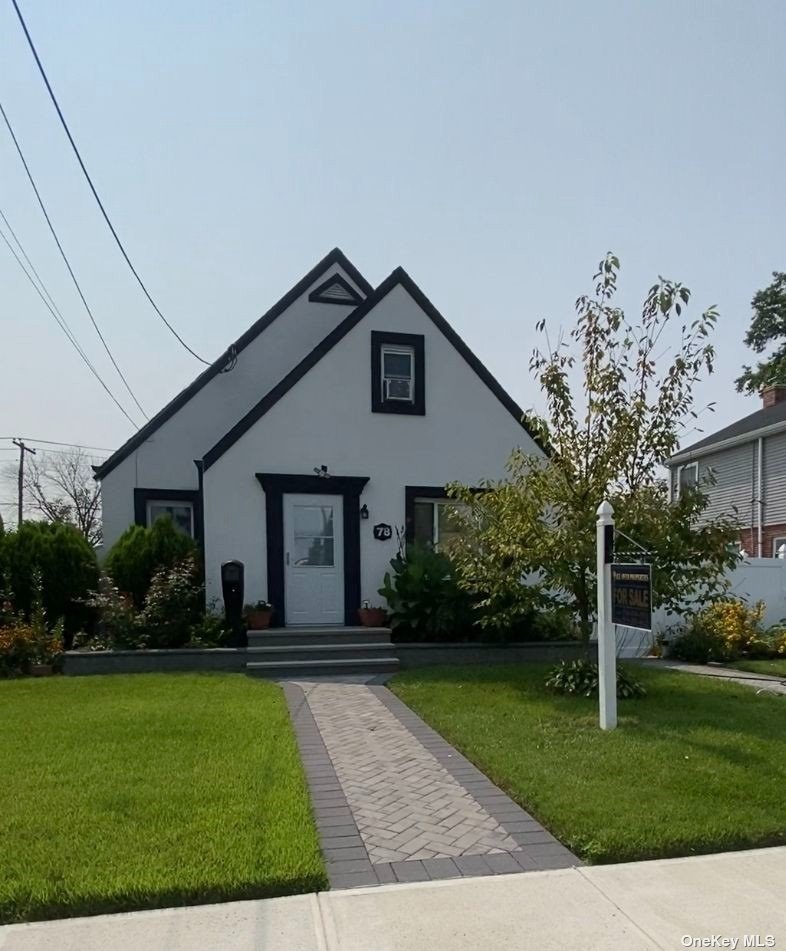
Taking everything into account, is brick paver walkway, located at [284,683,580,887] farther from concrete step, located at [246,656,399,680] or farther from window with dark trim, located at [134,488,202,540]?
window with dark trim, located at [134,488,202,540]

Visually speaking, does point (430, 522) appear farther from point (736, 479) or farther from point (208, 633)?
point (736, 479)

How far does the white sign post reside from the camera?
6074 mm

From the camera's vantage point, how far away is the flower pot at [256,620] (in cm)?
1012

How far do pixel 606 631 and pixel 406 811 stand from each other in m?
2.78

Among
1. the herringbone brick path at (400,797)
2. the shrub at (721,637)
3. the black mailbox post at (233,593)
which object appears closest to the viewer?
the herringbone brick path at (400,797)

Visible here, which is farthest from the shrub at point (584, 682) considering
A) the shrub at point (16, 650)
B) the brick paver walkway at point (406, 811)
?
the shrub at point (16, 650)

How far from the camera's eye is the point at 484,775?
4957 millimetres

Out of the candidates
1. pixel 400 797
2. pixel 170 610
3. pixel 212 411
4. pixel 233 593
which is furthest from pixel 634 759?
pixel 212 411

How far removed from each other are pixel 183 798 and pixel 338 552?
22.5ft

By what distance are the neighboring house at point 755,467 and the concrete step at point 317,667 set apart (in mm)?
11811

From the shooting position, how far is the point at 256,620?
10.1 metres

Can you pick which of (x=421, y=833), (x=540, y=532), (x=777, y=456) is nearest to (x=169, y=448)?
(x=540, y=532)

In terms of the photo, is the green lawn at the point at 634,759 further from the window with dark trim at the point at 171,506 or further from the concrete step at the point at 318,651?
the window with dark trim at the point at 171,506

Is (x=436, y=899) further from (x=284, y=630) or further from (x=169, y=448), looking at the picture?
(x=169, y=448)
